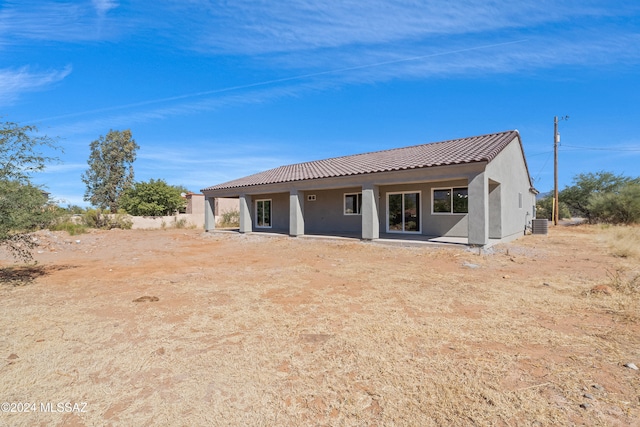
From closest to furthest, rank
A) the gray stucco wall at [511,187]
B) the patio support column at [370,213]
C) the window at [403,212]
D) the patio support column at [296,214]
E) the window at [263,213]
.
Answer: the gray stucco wall at [511,187] < the patio support column at [370,213] < the window at [403,212] < the patio support column at [296,214] < the window at [263,213]

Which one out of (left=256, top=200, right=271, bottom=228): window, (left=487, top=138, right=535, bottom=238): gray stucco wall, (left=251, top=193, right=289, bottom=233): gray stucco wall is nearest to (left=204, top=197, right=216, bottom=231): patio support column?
(left=251, top=193, right=289, bottom=233): gray stucco wall

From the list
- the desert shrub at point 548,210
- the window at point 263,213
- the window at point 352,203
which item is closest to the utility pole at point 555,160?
the desert shrub at point 548,210

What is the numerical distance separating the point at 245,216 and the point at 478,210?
13.2 meters

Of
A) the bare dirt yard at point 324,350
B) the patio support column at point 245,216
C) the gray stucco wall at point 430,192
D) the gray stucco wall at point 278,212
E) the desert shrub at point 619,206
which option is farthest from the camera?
the desert shrub at point 619,206

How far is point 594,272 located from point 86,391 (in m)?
9.70

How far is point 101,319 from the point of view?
15.3 ft

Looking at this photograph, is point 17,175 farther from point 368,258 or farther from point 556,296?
point 556,296

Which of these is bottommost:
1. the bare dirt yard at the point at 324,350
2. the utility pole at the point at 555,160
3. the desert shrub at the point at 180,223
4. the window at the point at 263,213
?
the bare dirt yard at the point at 324,350

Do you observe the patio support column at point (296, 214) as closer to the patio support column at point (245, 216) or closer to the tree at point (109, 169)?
the patio support column at point (245, 216)

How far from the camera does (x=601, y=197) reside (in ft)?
83.5

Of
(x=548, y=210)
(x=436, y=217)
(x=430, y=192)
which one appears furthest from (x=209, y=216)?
(x=548, y=210)

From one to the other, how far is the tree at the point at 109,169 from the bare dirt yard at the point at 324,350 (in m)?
A: 34.3

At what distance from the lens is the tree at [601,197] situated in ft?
78.8

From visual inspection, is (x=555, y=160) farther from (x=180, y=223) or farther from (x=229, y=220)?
(x=180, y=223)
